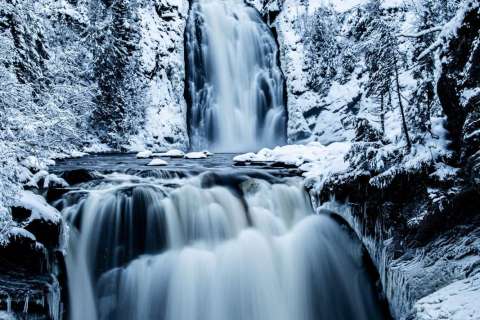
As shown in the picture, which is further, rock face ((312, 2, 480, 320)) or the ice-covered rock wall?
the ice-covered rock wall

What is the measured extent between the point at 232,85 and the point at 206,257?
51.5ft

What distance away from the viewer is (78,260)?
7613mm

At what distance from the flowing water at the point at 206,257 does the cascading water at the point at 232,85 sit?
11845 mm

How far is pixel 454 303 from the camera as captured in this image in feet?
15.8

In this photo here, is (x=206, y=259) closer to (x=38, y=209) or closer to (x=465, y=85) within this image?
(x=38, y=209)

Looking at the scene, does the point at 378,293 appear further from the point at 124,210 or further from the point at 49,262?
the point at 49,262

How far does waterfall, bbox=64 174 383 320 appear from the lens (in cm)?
750

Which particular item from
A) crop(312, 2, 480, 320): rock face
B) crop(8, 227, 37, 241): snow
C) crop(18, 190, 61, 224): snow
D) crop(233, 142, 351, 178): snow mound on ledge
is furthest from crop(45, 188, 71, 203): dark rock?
crop(312, 2, 480, 320): rock face

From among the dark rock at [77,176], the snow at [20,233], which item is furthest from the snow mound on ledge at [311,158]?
the snow at [20,233]

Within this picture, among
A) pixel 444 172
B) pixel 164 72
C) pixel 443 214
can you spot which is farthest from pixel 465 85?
pixel 164 72

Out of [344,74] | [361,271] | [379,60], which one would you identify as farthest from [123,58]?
[361,271]

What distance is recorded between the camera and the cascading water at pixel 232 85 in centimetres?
2184

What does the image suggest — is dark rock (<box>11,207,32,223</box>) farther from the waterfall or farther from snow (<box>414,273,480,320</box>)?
snow (<box>414,273,480,320</box>)

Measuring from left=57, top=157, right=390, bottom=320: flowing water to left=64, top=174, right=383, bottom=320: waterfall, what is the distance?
20mm
